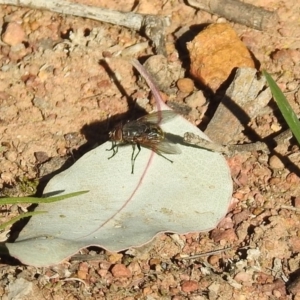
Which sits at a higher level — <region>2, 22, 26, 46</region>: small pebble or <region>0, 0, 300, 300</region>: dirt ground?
<region>2, 22, 26, 46</region>: small pebble

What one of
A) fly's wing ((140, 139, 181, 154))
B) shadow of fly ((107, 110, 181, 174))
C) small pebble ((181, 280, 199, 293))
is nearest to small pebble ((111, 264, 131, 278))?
small pebble ((181, 280, 199, 293))

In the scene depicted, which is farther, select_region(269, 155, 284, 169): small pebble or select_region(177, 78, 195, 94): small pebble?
select_region(177, 78, 195, 94): small pebble

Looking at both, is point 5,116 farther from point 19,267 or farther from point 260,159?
point 260,159

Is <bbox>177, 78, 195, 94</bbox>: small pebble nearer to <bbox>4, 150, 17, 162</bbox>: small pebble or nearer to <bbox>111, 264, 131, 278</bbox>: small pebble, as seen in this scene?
<bbox>4, 150, 17, 162</bbox>: small pebble

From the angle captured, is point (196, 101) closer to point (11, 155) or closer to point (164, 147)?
point (164, 147)

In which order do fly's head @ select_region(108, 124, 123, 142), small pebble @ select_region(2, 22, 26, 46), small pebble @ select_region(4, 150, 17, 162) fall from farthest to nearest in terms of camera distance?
small pebble @ select_region(2, 22, 26, 46) < small pebble @ select_region(4, 150, 17, 162) < fly's head @ select_region(108, 124, 123, 142)

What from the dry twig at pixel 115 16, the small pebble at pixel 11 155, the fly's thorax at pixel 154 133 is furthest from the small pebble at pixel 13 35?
the fly's thorax at pixel 154 133

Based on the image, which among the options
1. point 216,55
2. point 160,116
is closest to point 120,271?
point 160,116

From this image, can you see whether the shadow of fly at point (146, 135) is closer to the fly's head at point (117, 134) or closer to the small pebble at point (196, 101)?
the fly's head at point (117, 134)

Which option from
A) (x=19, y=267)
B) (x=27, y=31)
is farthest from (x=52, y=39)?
(x=19, y=267)

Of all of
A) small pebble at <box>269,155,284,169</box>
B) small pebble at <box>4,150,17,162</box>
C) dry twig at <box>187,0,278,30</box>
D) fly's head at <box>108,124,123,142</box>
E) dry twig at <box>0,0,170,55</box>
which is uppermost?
dry twig at <box>187,0,278,30</box>
